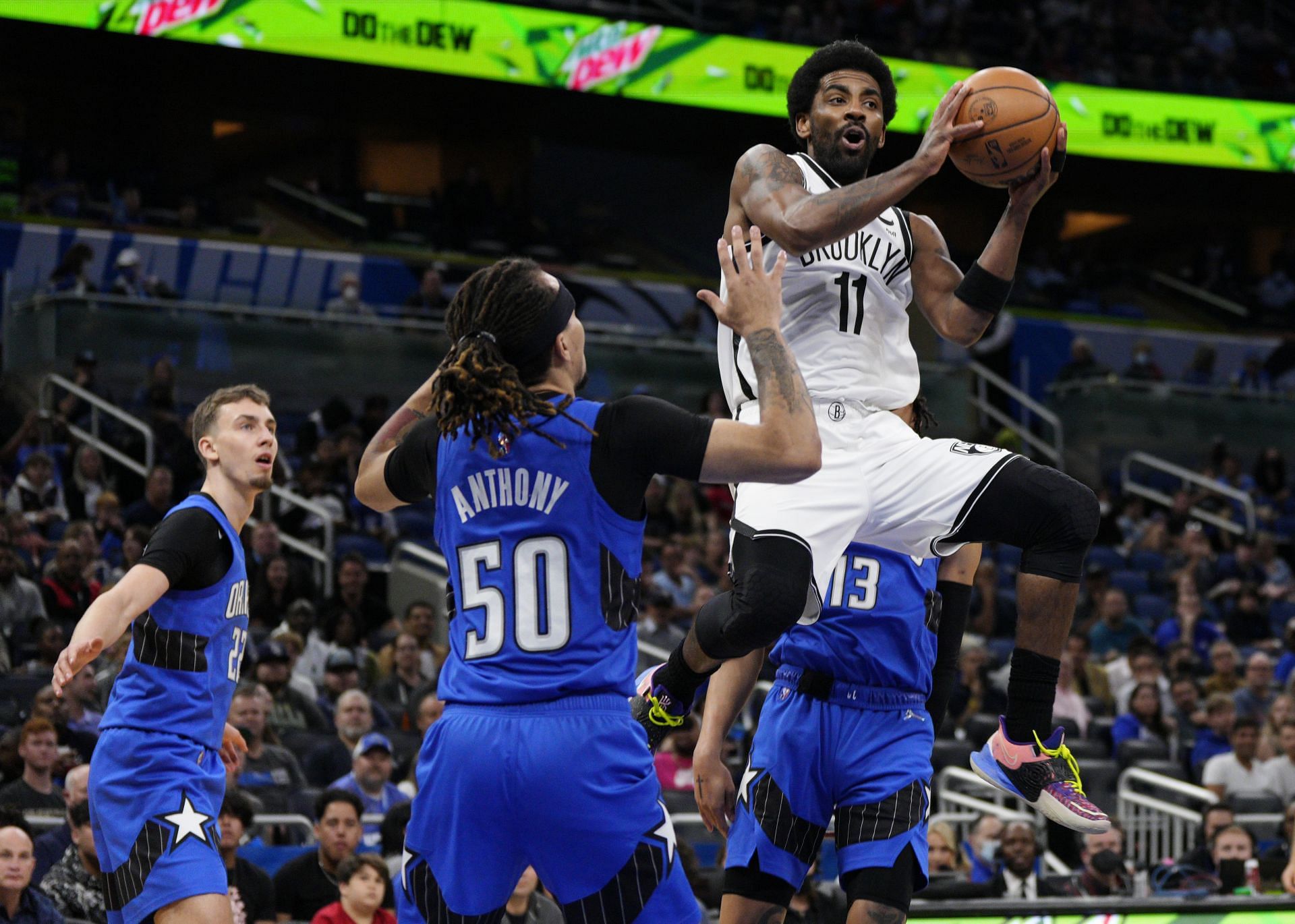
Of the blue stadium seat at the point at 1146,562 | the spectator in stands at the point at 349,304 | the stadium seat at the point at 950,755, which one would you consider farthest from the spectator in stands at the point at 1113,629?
the spectator in stands at the point at 349,304

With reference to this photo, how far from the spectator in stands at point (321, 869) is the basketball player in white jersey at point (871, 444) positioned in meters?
3.55

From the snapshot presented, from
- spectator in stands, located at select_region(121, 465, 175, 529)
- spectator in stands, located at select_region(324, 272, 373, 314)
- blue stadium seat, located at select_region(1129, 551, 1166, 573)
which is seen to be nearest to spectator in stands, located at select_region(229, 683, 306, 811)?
spectator in stands, located at select_region(121, 465, 175, 529)

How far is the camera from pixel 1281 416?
2244 cm

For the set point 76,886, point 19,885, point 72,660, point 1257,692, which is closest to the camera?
point 72,660

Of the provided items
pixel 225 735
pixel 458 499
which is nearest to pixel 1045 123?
pixel 458 499

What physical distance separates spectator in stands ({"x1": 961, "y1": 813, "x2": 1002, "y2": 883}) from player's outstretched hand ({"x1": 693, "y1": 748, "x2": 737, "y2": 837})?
16.4ft

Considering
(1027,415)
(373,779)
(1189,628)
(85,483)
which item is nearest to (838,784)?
(373,779)

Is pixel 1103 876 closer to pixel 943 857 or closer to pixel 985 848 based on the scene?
pixel 985 848

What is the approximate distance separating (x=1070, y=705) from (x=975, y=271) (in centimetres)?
847

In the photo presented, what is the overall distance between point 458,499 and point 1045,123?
241 centimetres

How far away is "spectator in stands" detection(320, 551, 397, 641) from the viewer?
12.8 m

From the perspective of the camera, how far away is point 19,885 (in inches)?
279

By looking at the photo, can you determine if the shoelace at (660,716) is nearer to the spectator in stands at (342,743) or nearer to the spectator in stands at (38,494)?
the spectator in stands at (342,743)

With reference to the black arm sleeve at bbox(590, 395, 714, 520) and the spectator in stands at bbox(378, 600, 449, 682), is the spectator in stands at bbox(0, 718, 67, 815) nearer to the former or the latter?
the spectator in stands at bbox(378, 600, 449, 682)
